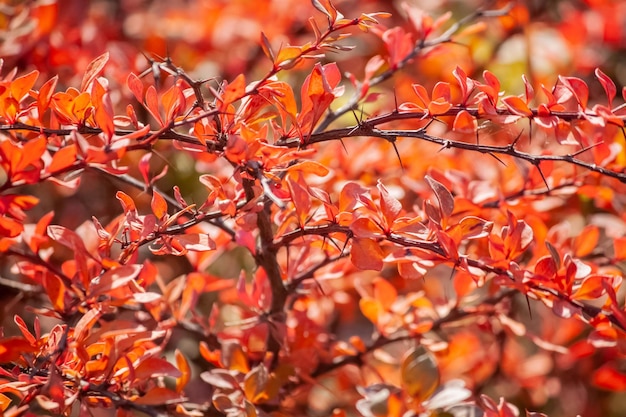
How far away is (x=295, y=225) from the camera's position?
0.85m

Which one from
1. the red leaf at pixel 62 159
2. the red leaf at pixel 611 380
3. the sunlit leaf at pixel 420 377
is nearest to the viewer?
the red leaf at pixel 62 159

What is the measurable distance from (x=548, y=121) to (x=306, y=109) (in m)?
0.24

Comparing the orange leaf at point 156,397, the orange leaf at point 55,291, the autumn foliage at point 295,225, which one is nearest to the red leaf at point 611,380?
the autumn foliage at point 295,225

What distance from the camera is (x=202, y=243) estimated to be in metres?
0.62

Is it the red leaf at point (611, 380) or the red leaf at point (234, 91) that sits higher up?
the red leaf at point (234, 91)

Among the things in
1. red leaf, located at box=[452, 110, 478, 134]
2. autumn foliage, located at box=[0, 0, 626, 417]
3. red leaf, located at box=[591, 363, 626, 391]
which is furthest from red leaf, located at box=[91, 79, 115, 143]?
red leaf, located at box=[591, 363, 626, 391]

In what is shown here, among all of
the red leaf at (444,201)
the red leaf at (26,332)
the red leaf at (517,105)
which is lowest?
the red leaf at (26,332)

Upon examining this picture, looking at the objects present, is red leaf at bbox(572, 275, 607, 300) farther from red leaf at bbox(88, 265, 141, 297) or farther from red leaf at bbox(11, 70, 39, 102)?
red leaf at bbox(11, 70, 39, 102)

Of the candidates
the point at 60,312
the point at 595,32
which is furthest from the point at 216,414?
the point at 595,32

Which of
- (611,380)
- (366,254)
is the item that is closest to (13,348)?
(366,254)

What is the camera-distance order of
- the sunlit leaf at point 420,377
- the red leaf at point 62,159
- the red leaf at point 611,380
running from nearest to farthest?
the red leaf at point 62,159 < the sunlit leaf at point 420,377 < the red leaf at point 611,380

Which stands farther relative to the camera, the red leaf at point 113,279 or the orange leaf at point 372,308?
the orange leaf at point 372,308

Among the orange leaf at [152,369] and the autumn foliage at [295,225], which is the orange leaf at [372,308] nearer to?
the autumn foliage at [295,225]

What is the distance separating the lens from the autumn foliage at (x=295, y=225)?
0.63m
